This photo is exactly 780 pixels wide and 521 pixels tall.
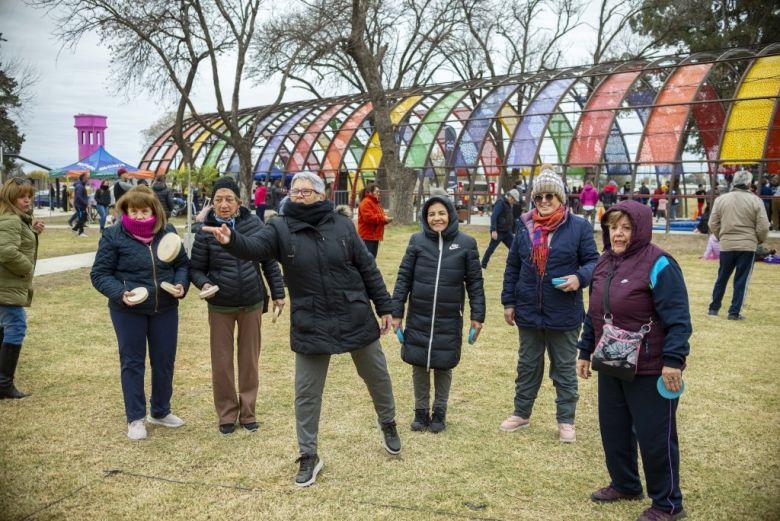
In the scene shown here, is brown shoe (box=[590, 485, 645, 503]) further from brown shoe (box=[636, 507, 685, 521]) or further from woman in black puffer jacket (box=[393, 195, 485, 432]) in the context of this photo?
woman in black puffer jacket (box=[393, 195, 485, 432])

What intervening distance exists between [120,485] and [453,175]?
21198 millimetres

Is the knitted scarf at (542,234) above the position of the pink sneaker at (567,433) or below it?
above

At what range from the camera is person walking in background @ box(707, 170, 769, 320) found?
853 cm

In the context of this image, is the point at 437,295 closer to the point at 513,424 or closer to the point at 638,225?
the point at 513,424

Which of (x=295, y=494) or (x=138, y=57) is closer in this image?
(x=295, y=494)

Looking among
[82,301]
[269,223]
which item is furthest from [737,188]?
[82,301]

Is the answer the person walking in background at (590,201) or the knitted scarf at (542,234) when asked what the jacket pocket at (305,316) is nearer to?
the knitted scarf at (542,234)

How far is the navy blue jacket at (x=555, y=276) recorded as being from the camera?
4.63 meters

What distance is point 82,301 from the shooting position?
991 cm

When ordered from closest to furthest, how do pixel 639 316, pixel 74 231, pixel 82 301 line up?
1. pixel 639 316
2. pixel 82 301
3. pixel 74 231

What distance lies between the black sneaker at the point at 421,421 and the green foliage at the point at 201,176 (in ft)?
86.1

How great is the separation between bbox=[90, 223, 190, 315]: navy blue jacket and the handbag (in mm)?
2875

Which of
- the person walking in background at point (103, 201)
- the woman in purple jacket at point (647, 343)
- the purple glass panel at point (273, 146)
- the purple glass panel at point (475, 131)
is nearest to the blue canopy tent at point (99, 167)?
the purple glass panel at point (273, 146)

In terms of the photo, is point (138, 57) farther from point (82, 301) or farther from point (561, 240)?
point (561, 240)
